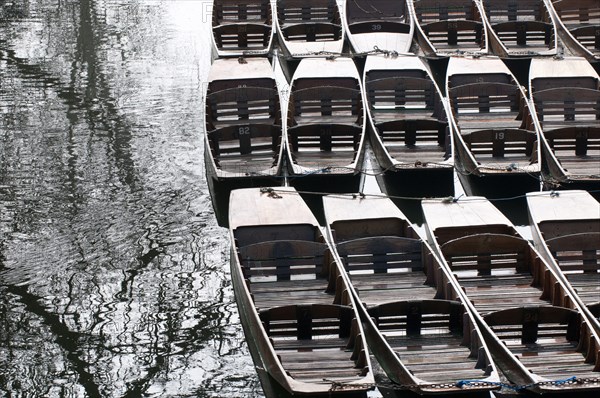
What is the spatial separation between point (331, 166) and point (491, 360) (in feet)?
16.2

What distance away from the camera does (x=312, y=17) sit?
20.6 metres

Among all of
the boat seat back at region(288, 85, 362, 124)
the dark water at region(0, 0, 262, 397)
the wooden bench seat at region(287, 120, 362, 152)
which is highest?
the boat seat back at region(288, 85, 362, 124)

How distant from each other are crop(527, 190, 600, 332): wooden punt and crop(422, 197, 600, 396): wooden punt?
32 centimetres

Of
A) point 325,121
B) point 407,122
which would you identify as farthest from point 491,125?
point 325,121

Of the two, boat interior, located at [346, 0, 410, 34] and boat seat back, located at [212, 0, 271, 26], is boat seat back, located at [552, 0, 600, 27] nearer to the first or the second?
boat interior, located at [346, 0, 410, 34]

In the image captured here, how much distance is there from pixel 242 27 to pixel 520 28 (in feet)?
14.4

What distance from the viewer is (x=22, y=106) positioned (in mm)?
18281

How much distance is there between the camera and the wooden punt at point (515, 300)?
36.0 ft

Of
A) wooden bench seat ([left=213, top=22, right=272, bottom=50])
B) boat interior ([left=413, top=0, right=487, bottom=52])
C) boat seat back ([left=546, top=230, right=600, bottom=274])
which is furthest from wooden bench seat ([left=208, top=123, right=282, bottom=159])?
boat interior ([left=413, top=0, right=487, bottom=52])

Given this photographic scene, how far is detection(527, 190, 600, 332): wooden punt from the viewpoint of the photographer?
41.9 feet

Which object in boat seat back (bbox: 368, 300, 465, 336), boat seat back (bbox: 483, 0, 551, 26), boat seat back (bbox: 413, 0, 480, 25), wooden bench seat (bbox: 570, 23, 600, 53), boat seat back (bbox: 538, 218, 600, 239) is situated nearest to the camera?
boat seat back (bbox: 368, 300, 465, 336)

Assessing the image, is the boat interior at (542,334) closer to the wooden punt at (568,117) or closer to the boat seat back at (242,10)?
the wooden punt at (568,117)

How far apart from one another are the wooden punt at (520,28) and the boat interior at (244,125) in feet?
13.6

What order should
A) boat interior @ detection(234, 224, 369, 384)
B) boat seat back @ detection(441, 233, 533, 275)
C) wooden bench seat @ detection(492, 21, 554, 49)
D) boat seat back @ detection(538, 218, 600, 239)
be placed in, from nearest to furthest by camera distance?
boat interior @ detection(234, 224, 369, 384), boat seat back @ detection(441, 233, 533, 275), boat seat back @ detection(538, 218, 600, 239), wooden bench seat @ detection(492, 21, 554, 49)
